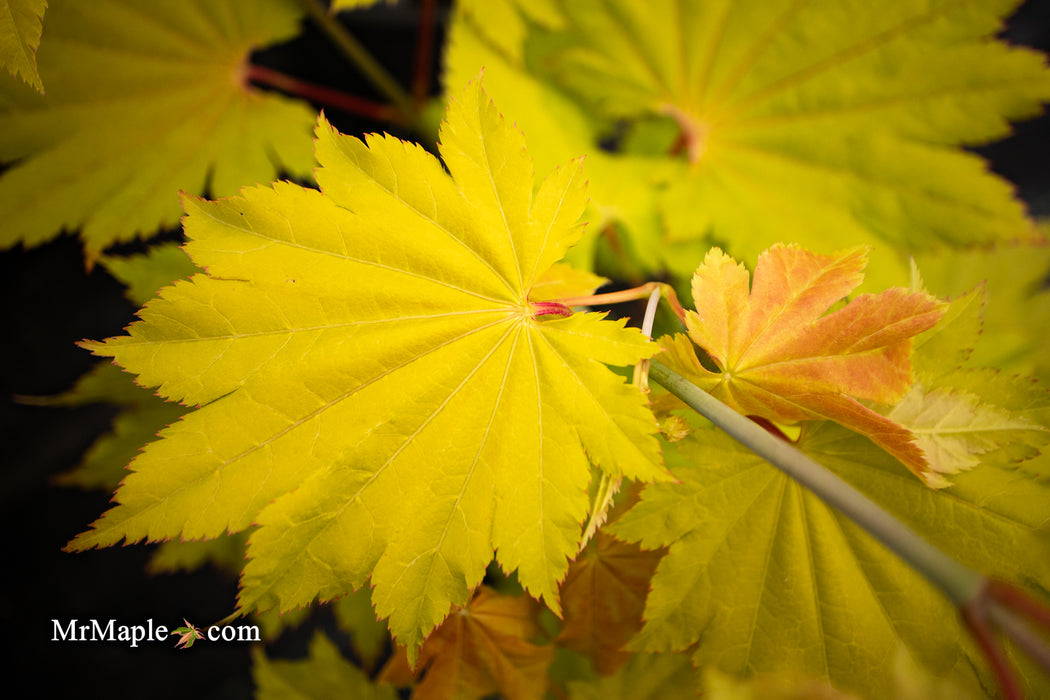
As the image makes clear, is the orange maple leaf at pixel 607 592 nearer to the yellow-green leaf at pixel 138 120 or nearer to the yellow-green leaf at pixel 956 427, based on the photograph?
the yellow-green leaf at pixel 956 427

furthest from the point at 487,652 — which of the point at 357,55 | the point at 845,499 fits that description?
the point at 357,55

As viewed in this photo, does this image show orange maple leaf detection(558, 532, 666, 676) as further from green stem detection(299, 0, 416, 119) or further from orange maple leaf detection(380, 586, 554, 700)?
green stem detection(299, 0, 416, 119)

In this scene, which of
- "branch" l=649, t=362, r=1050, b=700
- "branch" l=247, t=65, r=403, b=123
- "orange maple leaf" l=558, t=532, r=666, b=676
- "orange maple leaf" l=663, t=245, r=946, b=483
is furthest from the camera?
"branch" l=247, t=65, r=403, b=123

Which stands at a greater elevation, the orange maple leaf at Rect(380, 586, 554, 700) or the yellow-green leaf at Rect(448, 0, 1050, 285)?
the yellow-green leaf at Rect(448, 0, 1050, 285)

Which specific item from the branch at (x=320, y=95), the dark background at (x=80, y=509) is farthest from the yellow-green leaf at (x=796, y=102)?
the dark background at (x=80, y=509)

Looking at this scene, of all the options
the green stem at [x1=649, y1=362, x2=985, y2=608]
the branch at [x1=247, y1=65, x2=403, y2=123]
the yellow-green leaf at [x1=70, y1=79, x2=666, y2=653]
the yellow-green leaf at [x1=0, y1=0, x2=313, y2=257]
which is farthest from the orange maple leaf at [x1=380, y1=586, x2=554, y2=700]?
the branch at [x1=247, y1=65, x2=403, y2=123]

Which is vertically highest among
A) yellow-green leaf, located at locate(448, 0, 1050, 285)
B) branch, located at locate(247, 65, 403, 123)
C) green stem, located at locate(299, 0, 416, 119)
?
green stem, located at locate(299, 0, 416, 119)

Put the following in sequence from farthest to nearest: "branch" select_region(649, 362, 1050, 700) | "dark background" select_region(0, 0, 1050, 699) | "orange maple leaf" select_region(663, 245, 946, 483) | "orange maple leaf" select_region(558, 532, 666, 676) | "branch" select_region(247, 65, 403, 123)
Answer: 1. "dark background" select_region(0, 0, 1050, 699)
2. "branch" select_region(247, 65, 403, 123)
3. "orange maple leaf" select_region(558, 532, 666, 676)
4. "orange maple leaf" select_region(663, 245, 946, 483)
5. "branch" select_region(649, 362, 1050, 700)

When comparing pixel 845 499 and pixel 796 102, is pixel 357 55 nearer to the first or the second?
pixel 796 102
